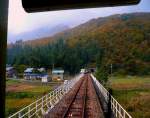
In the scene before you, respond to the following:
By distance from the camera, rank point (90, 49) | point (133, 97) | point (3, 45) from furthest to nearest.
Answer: point (133, 97), point (90, 49), point (3, 45)

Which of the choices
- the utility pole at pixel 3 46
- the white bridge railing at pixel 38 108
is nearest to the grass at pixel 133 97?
the white bridge railing at pixel 38 108

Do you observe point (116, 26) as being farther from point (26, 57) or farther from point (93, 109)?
point (93, 109)

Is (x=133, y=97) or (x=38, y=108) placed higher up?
(x=38, y=108)

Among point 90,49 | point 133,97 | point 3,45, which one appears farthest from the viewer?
point 133,97

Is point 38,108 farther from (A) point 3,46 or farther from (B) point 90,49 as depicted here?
(A) point 3,46

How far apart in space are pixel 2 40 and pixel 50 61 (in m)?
2.98

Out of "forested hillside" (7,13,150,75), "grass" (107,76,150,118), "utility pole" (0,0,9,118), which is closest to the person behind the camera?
"utility pole" (0,0,9,118)

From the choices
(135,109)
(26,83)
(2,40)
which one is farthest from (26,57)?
(135,109)

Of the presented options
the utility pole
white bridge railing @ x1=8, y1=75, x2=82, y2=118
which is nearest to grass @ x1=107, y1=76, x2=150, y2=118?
white bridge railing @ x1=8, y1=75, x2=82, y2=118

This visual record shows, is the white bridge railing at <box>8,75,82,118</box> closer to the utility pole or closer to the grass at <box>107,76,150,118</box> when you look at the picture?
the utility pole

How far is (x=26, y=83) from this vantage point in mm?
5949

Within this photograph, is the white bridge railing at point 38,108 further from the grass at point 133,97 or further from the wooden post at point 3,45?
the grass at point 133,97

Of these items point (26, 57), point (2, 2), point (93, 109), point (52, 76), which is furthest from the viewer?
point (93, 109)

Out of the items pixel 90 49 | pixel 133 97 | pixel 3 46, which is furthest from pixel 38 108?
pixel 133 97
